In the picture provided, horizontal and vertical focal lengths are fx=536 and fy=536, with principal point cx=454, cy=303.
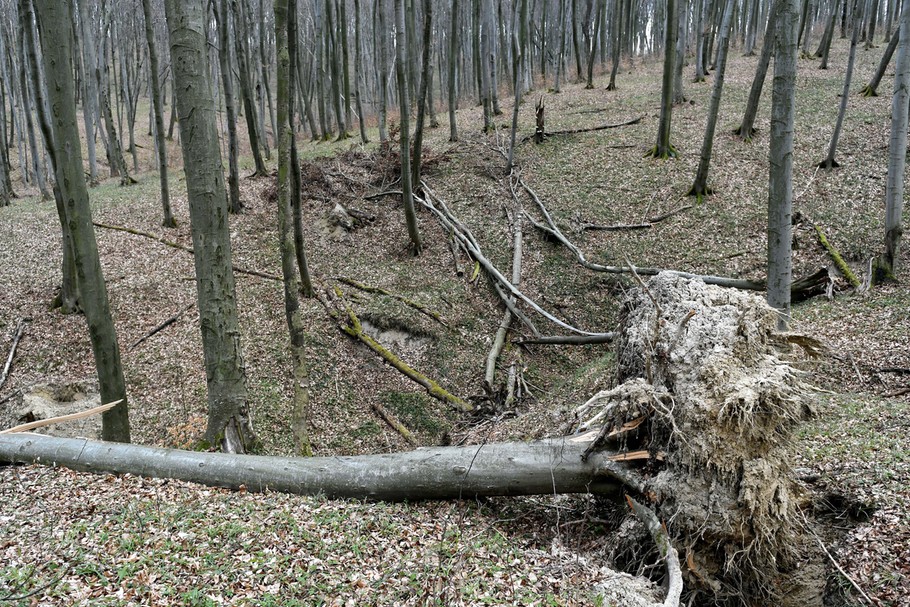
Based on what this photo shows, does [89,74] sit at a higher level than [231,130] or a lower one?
higher

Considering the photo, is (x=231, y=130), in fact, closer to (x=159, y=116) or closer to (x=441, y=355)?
(x=159, y=116)

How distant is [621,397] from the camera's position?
17.6ft

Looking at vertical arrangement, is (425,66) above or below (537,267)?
above

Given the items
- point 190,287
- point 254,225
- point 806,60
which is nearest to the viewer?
point 190,287

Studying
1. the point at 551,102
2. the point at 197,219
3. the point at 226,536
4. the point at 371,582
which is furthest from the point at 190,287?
the point at 551,102

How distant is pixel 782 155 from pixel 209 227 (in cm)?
755

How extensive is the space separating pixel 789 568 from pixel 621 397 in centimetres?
210

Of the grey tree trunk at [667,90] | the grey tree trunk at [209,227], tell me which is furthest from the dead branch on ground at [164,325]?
the grey tree trunk at [667,90]

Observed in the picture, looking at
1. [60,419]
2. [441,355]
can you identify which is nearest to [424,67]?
[441,355]

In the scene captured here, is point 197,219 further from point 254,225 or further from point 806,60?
point 806,60

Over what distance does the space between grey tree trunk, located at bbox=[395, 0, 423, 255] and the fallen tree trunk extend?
32.2 ft

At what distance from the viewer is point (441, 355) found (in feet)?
39.9

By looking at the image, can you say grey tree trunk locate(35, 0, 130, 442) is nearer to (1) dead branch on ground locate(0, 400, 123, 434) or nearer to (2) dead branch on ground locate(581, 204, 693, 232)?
(1) dead branch on ground locate(0, 400, 123, 434)

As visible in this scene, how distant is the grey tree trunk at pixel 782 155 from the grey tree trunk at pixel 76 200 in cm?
896
